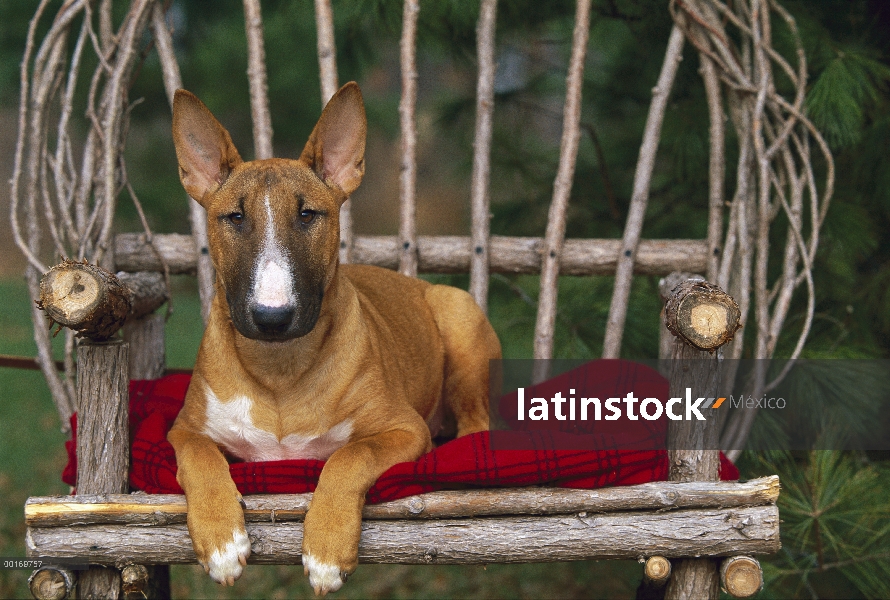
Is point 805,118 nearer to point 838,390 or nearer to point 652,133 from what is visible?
point 652,133

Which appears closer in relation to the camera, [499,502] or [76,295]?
[76,295]

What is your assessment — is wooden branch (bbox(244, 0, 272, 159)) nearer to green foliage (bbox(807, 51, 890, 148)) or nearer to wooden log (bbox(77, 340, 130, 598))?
wooden log (bbox(77, 340, 130, 598))

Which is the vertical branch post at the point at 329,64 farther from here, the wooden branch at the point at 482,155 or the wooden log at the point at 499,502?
the wooden log at the point at 499,502

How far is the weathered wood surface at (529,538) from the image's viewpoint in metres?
2.39

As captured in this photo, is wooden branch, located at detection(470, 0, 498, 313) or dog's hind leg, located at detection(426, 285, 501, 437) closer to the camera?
dog's hind leg, located at detection(426, 285, 501, 437)

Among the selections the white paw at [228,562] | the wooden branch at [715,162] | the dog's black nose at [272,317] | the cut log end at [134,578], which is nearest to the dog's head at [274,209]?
the dog's black nose at [272,317]

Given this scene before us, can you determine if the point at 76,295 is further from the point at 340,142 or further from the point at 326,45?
the point at 326,45

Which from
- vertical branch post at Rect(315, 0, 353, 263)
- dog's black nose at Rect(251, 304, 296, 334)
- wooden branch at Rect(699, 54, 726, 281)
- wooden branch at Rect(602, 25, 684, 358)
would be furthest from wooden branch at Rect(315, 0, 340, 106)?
dog's black nose at Rect(251, 304, 296, 334)

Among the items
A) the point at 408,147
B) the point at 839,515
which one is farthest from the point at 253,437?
the point at 839,515

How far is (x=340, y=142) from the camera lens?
8.66 feet

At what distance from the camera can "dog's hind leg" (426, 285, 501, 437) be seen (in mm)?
3239

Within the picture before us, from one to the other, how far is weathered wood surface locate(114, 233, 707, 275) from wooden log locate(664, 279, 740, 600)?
116cm

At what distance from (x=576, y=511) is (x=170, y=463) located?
1.19m

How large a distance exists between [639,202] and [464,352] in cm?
101
